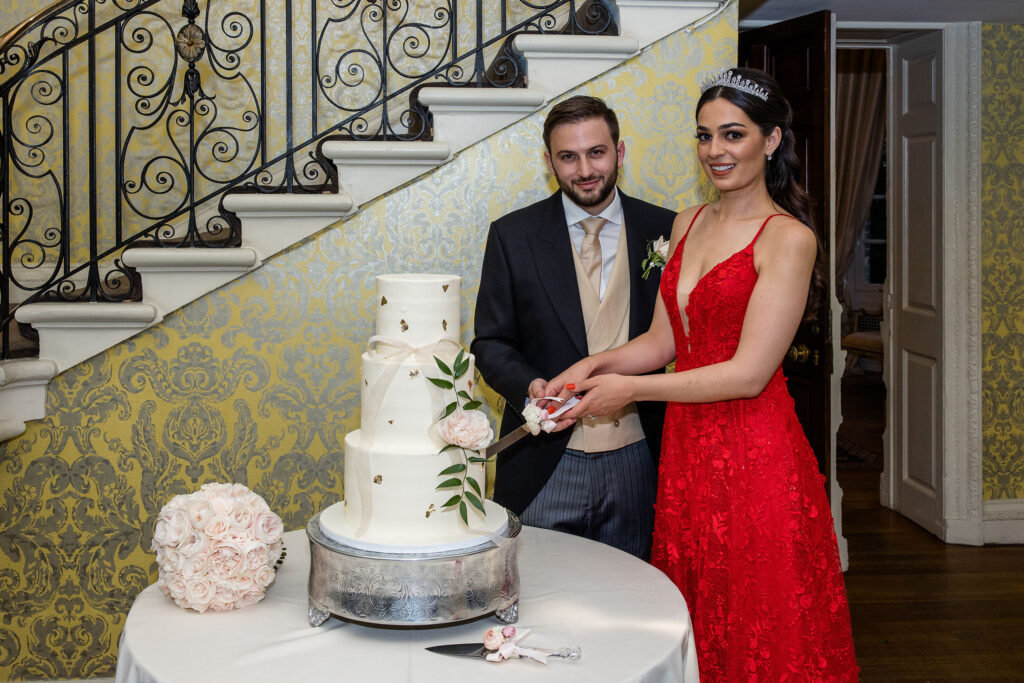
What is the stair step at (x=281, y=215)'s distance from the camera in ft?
11.1

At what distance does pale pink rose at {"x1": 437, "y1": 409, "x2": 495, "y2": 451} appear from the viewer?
175 centimetres

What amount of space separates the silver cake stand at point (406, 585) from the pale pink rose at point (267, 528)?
16 centimetres

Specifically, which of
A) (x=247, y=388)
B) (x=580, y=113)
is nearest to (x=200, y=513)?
(x=580, y=113)

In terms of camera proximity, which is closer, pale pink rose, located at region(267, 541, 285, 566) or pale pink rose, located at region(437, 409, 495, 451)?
pale pink rose, located at region(437, 409, 495, 451)

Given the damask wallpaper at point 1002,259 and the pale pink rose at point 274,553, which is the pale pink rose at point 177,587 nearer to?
the pale pink rose at point 274,553

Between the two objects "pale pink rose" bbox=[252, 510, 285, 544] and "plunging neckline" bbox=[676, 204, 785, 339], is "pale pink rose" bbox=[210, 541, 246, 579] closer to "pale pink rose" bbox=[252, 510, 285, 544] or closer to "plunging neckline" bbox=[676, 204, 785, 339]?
"pale pink rose" bbox=[252, 510, 285, 544]

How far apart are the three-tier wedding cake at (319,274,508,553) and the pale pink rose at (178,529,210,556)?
0.23 m

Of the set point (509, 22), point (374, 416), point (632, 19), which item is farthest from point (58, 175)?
point (374, 416)

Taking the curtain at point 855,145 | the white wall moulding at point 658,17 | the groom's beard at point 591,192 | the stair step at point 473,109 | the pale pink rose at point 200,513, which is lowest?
the pale pink rose at point 200,513

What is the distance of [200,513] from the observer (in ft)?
6.21

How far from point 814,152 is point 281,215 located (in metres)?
2.54

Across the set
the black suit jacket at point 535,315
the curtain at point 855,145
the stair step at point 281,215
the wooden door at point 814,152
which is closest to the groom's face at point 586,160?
the black suit jacket at point 535,315

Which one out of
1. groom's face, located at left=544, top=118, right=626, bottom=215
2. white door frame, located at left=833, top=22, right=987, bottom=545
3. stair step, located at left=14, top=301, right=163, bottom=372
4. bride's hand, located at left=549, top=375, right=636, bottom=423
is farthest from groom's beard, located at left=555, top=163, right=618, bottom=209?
white door frame, located at left=833, top=22, right=987, bottom=545

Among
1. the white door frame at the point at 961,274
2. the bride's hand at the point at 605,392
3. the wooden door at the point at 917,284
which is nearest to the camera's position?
the bride's hand at the point at 605,392
